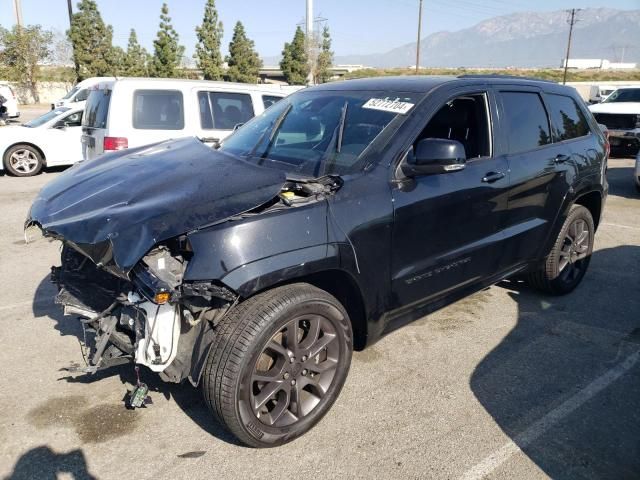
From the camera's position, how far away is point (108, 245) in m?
2.33

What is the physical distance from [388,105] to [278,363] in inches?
70.2

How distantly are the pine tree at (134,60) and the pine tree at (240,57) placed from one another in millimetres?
8592

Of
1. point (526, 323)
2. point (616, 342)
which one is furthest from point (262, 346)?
point (616, 342)

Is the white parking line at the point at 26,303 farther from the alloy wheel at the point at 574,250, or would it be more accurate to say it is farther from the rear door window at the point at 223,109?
the alloy wheel at the point at 574,250

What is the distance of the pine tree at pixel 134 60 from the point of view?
152ft

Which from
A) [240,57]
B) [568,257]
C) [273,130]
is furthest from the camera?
[240,57]

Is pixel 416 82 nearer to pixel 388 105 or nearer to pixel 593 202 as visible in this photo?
pixel 388 105

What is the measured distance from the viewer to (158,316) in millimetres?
2453

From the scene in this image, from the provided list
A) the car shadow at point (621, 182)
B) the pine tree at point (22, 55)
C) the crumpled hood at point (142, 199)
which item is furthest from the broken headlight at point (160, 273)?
the pine tree at point (22, 55)

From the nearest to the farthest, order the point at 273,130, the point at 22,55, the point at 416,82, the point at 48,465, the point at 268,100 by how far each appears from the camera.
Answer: the point at 48,465
the point at 416,82
the point at 273,130
the point at 268,100
the point at 22,55

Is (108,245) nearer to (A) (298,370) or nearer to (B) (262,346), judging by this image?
(B) (262,346)

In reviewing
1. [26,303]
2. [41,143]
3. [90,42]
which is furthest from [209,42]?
[26,303]

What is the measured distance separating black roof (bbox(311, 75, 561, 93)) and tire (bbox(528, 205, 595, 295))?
Result: 135cm

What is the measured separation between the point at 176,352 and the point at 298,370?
65 centimetres
